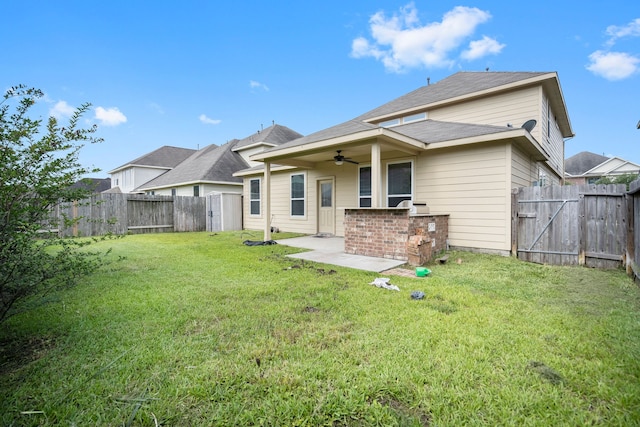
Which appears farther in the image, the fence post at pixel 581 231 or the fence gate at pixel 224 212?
the fence gate at pixel 224 212

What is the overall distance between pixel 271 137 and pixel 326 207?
37.2ft

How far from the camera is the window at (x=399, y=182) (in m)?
8.01

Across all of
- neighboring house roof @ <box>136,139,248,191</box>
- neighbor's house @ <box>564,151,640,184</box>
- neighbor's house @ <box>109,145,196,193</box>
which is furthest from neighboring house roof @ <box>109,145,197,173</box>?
neighbor's house @ <box>564,151,640,184</box>

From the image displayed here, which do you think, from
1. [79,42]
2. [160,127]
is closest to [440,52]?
[79,42]

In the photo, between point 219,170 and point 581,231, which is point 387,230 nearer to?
point 581,231

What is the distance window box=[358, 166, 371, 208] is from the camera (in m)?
8.83

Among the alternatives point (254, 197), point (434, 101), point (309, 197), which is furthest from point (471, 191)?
point (254, 197)

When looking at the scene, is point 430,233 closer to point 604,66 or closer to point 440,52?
point 440,52

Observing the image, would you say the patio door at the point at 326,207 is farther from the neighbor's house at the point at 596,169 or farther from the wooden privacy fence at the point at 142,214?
the neighbor's house at the point at 596,169

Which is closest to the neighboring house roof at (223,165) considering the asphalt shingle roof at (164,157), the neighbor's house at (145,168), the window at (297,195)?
the neighbor's house at (145,168)

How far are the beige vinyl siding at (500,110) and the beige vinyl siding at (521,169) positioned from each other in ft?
4.37

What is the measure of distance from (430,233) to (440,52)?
11079 mm

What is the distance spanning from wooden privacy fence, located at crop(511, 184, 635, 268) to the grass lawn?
190 cm

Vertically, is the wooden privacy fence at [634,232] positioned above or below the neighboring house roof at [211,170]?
below
